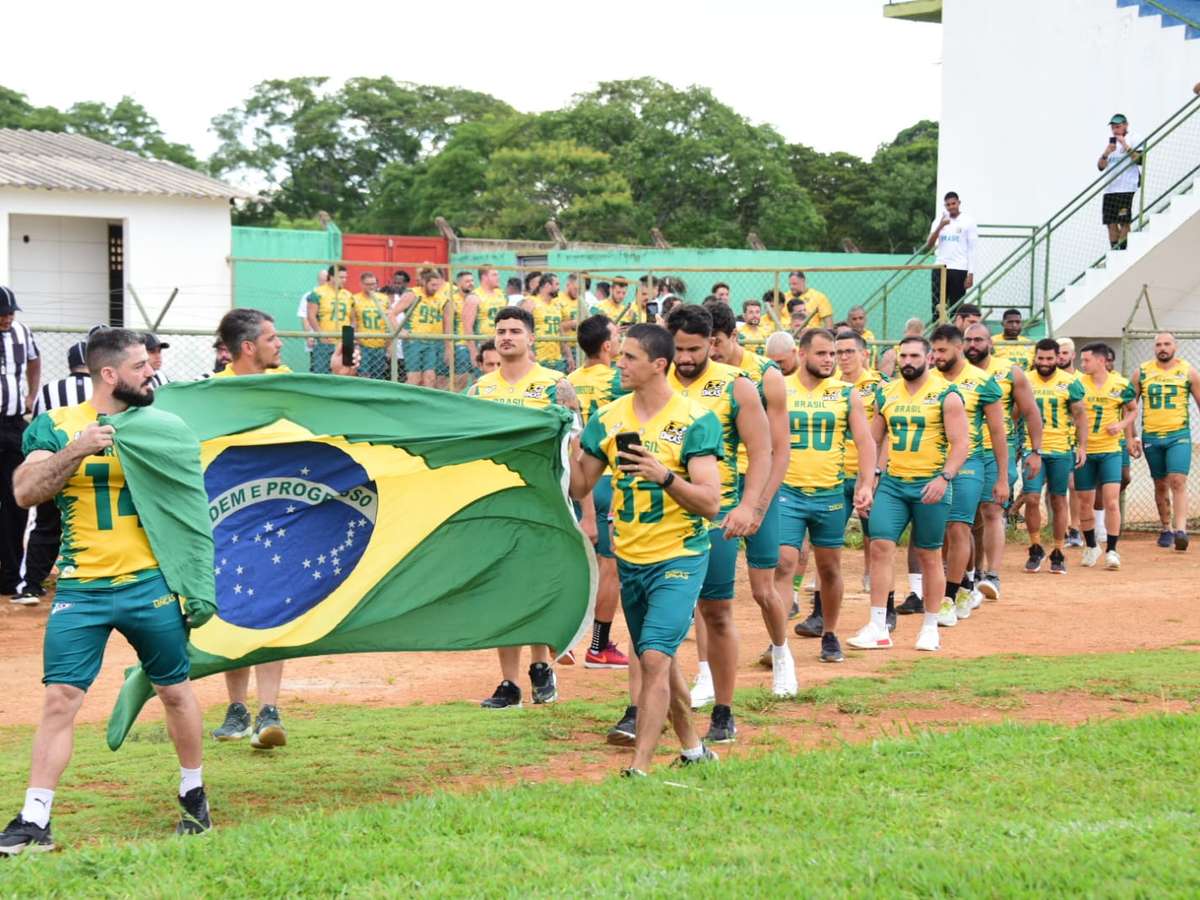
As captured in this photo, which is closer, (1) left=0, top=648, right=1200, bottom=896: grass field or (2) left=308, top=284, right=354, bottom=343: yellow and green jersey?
(1) left=0, top=648, right=1200, bottom=896: grass field

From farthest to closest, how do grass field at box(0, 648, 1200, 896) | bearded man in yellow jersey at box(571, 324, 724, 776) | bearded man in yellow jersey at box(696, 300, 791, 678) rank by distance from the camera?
bearded man in yellow jersey at box(696, 300, 791, 678) → bearded man in yellow jersey at box(571, 324, 724, 776) → grass field at box(0, 648, 1200, 896)

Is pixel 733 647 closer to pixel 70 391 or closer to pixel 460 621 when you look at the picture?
pixel 460 621

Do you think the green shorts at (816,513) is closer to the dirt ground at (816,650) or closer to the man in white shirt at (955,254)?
the dirt ground at (816,650)

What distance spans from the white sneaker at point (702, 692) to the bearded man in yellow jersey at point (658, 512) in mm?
1922

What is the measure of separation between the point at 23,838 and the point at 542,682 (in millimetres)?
4035

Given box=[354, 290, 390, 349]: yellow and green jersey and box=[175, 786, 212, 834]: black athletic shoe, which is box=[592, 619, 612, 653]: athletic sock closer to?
box=[175, 786, 212, 834]: black athletic shoe

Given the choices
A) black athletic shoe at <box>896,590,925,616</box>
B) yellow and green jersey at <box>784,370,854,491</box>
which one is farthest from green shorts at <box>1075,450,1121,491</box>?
yellow and green jersey at <box>784,370,854,491</box>

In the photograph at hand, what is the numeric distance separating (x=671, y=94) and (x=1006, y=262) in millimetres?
27220

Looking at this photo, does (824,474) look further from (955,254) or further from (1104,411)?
(955,254)

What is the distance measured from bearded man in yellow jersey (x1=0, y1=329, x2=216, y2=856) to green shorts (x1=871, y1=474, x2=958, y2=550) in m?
6.37

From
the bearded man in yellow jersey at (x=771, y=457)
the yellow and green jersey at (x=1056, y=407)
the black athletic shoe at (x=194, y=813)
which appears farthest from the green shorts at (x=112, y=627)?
the yellow and green jersey at (x=1056, y=407)

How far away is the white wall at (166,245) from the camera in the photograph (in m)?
25.4

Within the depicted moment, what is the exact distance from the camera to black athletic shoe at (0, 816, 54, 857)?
6.27 metres

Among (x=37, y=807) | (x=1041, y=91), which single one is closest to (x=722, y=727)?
(x=37, y=807)
